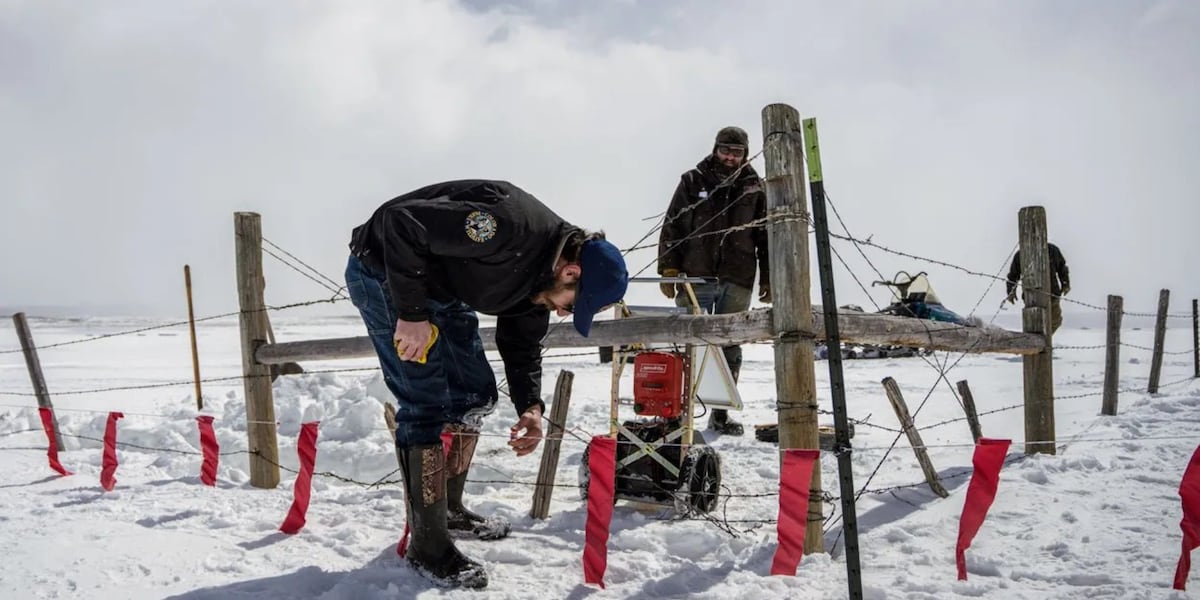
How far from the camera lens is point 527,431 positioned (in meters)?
3.08

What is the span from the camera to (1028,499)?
410 centimetres

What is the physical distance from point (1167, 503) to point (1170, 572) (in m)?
1.23

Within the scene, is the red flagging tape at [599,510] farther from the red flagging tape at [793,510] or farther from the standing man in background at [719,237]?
the standing man in background at [719,237]

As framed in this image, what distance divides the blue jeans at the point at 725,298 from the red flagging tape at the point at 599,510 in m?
3.02

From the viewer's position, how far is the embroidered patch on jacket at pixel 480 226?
8.45 ft

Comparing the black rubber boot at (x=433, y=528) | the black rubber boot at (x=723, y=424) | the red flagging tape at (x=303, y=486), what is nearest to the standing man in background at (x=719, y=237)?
the black rubber boot at (x=723, y=424)

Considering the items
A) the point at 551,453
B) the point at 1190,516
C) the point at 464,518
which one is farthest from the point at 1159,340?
the point at 464,518

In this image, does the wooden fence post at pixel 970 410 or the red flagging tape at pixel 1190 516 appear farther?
the wooden fence post at pixel 970 410

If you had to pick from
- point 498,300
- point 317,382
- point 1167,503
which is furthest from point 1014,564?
point 317,382

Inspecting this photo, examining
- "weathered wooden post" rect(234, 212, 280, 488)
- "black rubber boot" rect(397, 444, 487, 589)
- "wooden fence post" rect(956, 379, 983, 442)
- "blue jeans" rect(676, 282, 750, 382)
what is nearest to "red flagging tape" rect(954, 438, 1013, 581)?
"black rubber boot" rect(397, 444, 487, 589)

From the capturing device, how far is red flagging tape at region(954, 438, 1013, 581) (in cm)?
285

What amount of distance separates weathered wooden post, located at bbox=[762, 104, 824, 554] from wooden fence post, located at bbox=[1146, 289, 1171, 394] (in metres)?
8.24

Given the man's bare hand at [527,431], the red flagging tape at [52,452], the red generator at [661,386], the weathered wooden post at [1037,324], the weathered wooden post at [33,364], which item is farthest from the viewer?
the weathered wooden post at [33,364]

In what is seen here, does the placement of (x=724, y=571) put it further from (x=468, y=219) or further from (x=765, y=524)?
(x=468, y=219)
